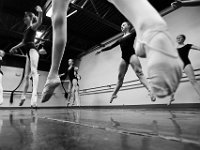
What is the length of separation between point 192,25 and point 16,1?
4437 mm

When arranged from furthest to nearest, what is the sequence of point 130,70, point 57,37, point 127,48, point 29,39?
point 130,70, point 127,48, point 29,39, point 57,37

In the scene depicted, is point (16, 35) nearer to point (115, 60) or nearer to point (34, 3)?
point (34, 3)

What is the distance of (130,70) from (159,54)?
17.9 feet

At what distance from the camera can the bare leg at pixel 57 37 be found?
0.91m

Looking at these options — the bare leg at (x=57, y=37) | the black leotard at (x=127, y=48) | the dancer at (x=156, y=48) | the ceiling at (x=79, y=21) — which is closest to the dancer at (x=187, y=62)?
the black leotard at (x=127, y=48)

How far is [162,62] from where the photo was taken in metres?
0.52

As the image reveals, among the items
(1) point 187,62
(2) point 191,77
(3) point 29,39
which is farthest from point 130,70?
(3) point 29,39

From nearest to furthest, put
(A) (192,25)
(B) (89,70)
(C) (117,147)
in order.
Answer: (C) (117,147), (A) (192,25), (B) (89,70)

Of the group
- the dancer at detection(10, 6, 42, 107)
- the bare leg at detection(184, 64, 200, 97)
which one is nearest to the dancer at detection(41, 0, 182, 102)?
the dancer at detection(10, 6, 42, 107)

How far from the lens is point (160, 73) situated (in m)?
0.52

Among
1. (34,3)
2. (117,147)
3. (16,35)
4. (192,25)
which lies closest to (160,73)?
(117,147)

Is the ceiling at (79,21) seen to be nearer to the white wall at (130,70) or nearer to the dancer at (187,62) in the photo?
the white wall at (130,70)

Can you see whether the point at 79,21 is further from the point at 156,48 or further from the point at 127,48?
the point at 156,48

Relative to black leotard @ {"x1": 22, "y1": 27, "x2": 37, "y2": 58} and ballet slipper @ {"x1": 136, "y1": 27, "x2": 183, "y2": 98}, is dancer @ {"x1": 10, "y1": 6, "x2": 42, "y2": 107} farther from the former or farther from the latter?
ballet slipper @ {"x1": 136, "y1": 27, "x2": 183, "y2": 98}
